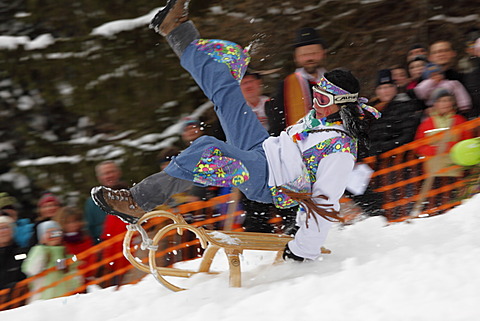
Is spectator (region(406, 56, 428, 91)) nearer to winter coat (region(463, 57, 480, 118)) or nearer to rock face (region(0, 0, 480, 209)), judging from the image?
winter coat (region(463, 57, 480, 118))

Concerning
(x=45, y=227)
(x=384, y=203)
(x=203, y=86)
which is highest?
(x=203, y=86)

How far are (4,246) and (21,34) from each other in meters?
3.57

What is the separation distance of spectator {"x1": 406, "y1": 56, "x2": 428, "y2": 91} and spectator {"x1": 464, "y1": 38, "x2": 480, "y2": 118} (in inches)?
12.3

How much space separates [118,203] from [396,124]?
2.30 m

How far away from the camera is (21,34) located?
22.8 feet

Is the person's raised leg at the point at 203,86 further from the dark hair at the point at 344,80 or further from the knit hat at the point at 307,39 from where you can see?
the knit hat at the point at 307,39

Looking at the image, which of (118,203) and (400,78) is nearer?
(118,203)

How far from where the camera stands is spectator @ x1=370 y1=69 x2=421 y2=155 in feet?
14.2

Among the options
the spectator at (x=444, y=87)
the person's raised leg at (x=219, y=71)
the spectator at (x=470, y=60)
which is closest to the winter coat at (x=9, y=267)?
the person's raised leg at (x=219, y=71)

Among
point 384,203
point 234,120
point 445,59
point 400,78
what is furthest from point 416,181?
point 234,120

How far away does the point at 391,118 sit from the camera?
4340 millimetres

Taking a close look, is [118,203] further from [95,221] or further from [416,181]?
[416,181]

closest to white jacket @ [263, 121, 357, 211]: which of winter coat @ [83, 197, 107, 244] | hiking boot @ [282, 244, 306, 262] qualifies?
hiking boot @ [282, 244, 306, 262]

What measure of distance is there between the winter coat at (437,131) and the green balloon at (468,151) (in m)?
0.09
